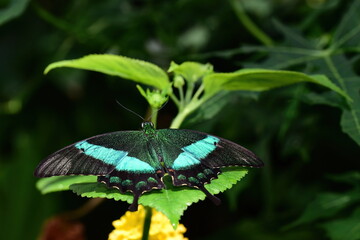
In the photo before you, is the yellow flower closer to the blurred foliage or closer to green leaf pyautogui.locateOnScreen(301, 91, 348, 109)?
the blurred foliage

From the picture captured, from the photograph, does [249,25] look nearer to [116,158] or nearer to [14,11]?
[14,11]

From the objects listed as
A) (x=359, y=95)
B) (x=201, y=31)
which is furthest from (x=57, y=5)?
(x=359, y=95)

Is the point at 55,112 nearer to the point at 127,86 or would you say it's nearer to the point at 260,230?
the point at 127,86

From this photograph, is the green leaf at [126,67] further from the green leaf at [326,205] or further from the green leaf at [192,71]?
the green leaf at [326,205]

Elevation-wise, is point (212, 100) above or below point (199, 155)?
above

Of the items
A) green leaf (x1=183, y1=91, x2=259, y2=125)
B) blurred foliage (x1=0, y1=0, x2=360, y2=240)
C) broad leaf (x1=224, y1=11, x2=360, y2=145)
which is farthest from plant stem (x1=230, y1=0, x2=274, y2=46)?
green leaf (x1=183, y1=91, x2=259, y2=125)

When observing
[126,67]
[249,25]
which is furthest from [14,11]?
[249,25]
